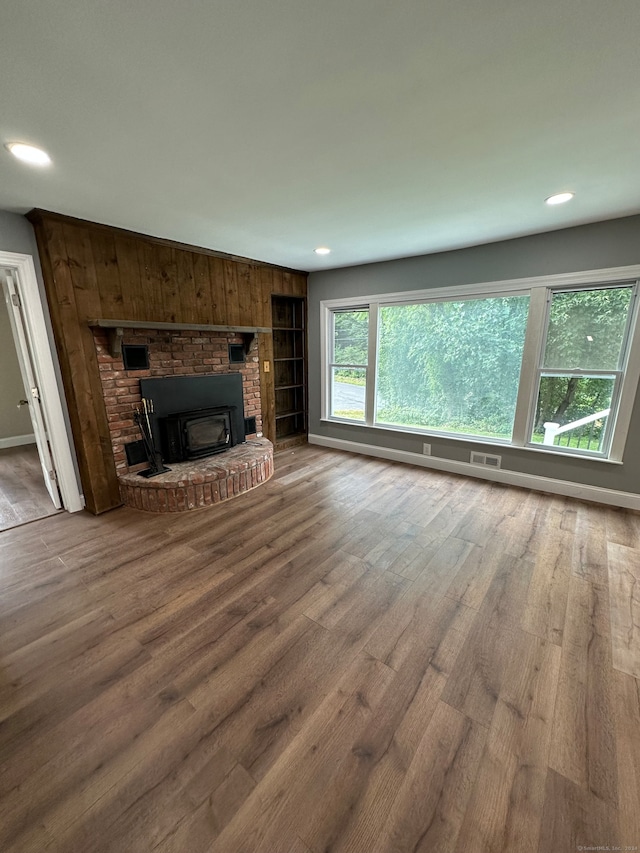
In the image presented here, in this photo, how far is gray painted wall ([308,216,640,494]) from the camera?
9.37ft

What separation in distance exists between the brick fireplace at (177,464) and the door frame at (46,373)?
13.7 inches

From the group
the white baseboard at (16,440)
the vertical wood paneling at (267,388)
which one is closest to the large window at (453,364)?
the vertical wood paneling at (267,388)

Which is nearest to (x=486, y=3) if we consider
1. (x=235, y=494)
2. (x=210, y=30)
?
(x=210, y=30)

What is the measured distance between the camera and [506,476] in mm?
3648

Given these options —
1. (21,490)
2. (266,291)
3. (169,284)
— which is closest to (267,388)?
(266,291)

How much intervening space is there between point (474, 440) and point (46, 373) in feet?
13.9

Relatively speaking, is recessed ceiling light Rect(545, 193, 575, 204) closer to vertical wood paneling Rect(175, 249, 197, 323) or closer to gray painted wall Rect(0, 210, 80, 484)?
vertical wood paneling Rect(175, 249, 197, 323)

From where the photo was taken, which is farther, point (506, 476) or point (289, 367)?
point (289, 367)

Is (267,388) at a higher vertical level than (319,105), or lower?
lower

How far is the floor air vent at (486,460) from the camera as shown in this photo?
146 inches

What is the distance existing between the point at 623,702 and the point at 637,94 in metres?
2.55

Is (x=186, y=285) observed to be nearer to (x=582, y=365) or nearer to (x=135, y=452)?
(x=135, y=452)

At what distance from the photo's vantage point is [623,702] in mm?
1435

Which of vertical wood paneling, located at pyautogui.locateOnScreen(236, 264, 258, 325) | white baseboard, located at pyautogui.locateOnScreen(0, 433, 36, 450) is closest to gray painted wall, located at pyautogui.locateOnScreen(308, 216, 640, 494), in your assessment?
vertical wood paneling, located at pyautogui.locateOnScreen(236, 264, 258, 325)
